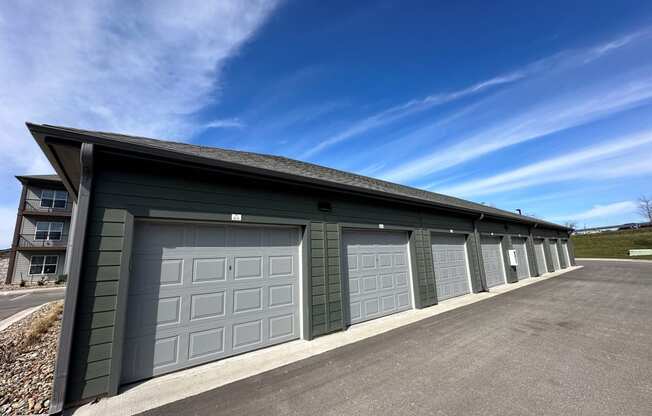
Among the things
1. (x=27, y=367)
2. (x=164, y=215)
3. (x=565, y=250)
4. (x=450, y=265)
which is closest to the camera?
(x=164, y=215)

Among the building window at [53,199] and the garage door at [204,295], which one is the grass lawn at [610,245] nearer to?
the garage door at [204,295]

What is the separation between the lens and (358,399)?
9.39 ft

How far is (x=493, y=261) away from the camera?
35.5ft

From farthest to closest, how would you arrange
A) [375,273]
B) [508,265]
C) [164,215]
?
1. [508,265]
2. [375,273]
3. [164,215]

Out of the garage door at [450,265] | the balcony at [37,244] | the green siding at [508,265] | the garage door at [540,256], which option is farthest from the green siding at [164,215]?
the balcony at [37,244]

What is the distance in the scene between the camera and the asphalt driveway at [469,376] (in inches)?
106

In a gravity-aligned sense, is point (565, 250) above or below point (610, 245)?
below

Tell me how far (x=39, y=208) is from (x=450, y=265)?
27435 mm

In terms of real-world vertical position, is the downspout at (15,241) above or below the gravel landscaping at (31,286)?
above

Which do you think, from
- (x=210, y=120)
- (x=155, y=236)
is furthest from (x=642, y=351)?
(x=210, y=120)

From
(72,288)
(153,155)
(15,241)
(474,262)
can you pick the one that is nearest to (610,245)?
(474,262)

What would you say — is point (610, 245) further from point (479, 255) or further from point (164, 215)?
point (164, 215)

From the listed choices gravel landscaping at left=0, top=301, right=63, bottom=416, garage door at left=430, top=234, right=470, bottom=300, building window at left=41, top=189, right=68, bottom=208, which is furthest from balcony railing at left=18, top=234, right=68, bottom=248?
garage door at left=430, top=234, right=470, bottom=300

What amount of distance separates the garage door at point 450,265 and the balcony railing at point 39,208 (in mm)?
26076
